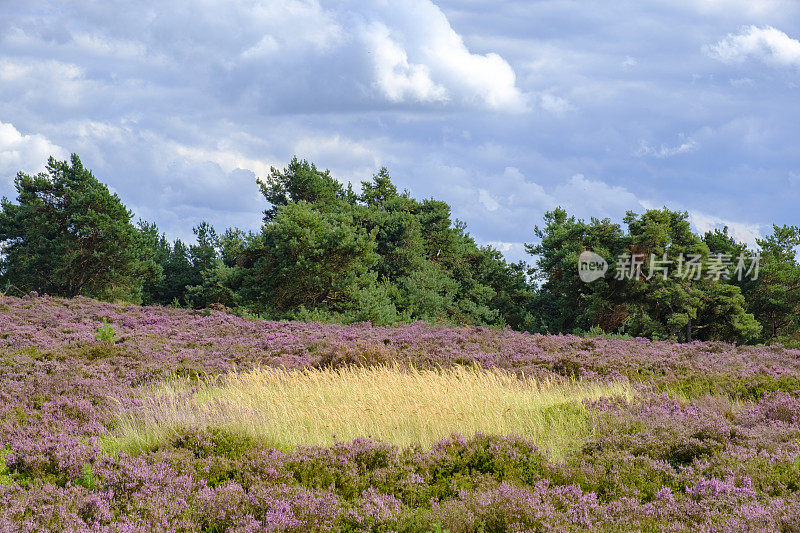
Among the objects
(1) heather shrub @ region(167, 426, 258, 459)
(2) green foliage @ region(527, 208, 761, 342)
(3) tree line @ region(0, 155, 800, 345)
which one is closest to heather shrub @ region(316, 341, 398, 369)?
(1) heather shrub @ region(167, 426, 258, 459)

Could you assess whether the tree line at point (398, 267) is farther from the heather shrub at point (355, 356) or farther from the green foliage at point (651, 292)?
the heather shrub at point (355, 356)

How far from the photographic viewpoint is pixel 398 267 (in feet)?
132

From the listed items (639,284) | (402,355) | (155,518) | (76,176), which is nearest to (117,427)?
(155,518)

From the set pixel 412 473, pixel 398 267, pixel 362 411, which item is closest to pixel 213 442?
pixel 362 411

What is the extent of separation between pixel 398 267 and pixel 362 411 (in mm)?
32053

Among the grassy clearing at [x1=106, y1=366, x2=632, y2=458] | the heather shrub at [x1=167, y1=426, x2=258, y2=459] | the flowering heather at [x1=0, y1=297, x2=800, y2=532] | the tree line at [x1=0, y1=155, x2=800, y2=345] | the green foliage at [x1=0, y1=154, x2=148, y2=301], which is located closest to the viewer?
the flowering heather at [x1=0, y1=297, x2=800, y2=532]

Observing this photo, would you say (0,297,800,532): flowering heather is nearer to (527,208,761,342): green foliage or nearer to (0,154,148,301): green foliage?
(527,208,761,342): green foliage

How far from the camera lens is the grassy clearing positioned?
7535 millimetres

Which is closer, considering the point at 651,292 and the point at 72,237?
the point at 651,292

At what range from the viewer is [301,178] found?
49062mm

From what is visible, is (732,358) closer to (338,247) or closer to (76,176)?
(338,247)

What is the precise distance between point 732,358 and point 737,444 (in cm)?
862

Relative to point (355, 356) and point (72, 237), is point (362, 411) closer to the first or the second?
point (355, 356)

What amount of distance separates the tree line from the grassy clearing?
1698cm
